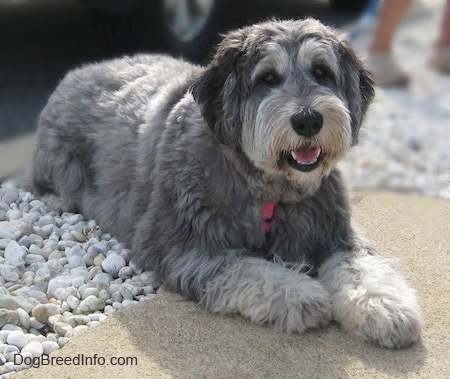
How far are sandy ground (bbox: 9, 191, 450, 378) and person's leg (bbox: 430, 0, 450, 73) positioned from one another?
1336 millimetres

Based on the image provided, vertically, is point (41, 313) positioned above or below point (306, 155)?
below

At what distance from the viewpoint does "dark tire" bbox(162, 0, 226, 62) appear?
8.03 m

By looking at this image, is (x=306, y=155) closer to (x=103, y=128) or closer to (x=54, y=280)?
(x=54, y=280)

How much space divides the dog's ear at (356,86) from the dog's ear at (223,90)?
61 centimetres

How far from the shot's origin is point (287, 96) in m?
4.16

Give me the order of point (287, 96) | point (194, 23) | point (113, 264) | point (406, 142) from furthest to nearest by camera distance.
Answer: point (194, 23), point (406, 142), point (113, 264), point (287, 96)

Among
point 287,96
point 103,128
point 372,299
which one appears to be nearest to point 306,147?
point 287,96

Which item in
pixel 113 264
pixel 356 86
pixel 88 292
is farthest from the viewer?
pixel 113 264

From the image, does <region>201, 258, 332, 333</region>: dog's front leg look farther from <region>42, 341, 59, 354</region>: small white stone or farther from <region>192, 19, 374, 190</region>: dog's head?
<region>42, 341, 59, 354</region>: small white stone

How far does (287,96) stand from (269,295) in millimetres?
1077

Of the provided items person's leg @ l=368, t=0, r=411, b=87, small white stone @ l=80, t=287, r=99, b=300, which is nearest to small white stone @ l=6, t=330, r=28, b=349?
small white stone @ l=80, t=287, r=99, b=300

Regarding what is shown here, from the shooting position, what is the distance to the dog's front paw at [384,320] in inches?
159

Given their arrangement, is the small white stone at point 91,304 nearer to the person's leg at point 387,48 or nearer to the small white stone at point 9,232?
the small white stone at point 9,232

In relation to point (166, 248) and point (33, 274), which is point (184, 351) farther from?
point (33, 274)
